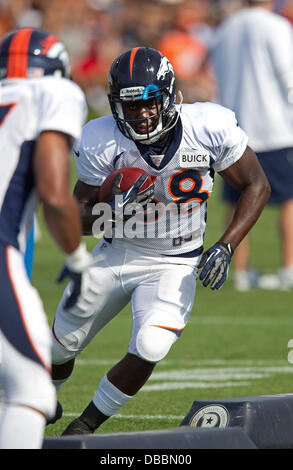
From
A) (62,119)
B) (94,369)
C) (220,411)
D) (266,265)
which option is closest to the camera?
(62,119)

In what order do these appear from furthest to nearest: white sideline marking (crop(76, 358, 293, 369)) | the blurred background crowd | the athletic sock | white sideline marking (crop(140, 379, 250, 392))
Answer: the blurred background crowd → white sideline marking (crop(76, 358, 293, 369)) → white sideline marking (crop(140, 379, 250, 392)) → the athletic sock

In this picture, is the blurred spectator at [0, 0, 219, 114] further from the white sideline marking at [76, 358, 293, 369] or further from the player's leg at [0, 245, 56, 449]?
the player's leg at [0, 245, 56, 449]

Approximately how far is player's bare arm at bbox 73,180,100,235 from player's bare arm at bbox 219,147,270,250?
59 cm

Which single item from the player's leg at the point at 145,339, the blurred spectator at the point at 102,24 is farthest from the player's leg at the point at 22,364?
the blurred spectator at the point at 102,24

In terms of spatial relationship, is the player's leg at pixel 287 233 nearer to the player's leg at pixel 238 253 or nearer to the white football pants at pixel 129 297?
the player's leg at pixel 238 253

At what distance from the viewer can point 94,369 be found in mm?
5926

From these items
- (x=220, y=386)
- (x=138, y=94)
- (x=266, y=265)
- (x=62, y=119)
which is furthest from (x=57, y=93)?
(x=266, y=265)

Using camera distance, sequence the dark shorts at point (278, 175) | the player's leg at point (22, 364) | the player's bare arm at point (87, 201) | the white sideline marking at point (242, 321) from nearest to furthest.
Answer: the player's leg at point (22, 364), the player's bare arm at point (87, 201), the white sideline marking at point (242, 321), the dark shorts at point (278, 175)

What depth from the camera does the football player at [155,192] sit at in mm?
4316

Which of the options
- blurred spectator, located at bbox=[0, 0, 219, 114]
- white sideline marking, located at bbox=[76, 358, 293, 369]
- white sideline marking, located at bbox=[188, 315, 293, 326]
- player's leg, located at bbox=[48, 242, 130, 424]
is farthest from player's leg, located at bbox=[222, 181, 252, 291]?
blurred spectator, located at bbox=[0, 0, 219, 114]

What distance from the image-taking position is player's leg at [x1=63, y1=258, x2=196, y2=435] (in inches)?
163

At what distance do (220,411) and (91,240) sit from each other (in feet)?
23.6

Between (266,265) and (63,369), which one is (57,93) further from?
(266,265)

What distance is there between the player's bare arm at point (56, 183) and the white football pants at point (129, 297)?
3.52 ft
